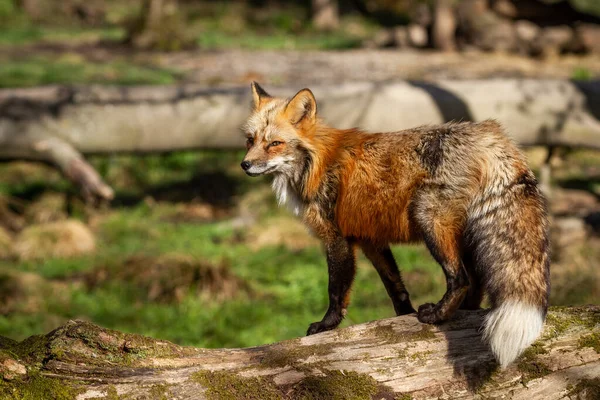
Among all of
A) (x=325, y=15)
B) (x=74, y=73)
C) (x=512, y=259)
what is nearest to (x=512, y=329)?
(x=512, y=259)

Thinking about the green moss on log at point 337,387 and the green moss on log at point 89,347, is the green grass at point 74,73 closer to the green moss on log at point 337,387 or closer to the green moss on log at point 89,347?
the green moss on log at point 89,347

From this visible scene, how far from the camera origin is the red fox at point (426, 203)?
4.46 metres

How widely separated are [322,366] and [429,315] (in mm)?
857

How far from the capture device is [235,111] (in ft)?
40.3

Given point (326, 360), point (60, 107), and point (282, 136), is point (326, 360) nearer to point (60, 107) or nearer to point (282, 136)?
point (282, 136)

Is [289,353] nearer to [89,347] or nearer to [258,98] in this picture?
[89,347]

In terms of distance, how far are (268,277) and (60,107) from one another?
15.5 feet

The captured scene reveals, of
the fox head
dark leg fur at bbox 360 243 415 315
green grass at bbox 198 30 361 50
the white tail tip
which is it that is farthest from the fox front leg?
green grass at bbox 198 30 361 50

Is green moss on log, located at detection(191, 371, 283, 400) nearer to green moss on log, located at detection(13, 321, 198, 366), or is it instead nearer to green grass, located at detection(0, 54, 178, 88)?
green moss on log, located at detection(13, 321, 198, 366)

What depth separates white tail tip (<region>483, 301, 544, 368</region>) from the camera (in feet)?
13.5

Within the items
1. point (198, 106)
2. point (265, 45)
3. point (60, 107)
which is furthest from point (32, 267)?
point (265, 45)

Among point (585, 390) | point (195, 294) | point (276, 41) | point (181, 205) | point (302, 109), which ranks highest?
point (302, 109)

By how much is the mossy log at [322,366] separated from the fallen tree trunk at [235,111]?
302 inches

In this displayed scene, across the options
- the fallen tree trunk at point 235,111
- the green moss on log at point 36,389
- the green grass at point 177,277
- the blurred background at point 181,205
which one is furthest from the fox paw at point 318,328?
the fallen tree trunk at point 235,111
